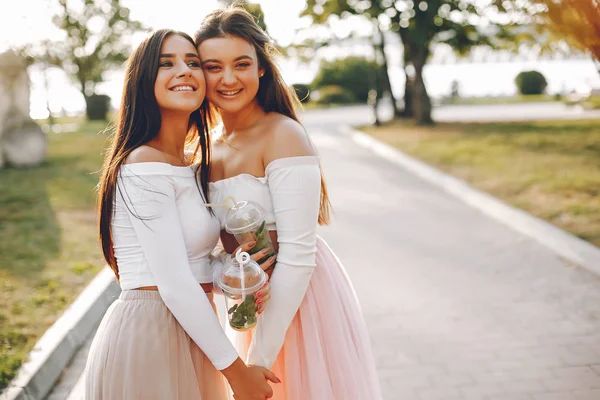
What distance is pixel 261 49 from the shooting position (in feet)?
7.85

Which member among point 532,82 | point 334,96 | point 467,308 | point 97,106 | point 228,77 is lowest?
point 334,96

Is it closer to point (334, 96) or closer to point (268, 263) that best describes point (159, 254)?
point (268, 263)

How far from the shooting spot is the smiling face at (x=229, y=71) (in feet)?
7.39

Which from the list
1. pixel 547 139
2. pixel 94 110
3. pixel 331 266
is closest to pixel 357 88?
pixel 94 110

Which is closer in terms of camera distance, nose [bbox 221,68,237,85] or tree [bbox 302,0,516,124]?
nose [bbox 221,68,237,85]

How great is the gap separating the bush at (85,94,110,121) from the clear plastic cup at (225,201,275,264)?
31215mm

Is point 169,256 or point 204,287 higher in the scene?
point 169,256

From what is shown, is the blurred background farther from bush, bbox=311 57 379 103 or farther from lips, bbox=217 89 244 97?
bush, bbox=311 57 379 103

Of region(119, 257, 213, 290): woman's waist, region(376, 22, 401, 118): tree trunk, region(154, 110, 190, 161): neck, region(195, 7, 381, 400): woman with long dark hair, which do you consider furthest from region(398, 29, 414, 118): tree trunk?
region(119, 257, 213, 290): woman's waist

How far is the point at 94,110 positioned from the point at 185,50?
103 ft

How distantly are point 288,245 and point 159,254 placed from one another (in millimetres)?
458

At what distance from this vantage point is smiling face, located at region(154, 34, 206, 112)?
6.90 ft

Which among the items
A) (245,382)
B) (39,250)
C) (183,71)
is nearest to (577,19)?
(183,71)

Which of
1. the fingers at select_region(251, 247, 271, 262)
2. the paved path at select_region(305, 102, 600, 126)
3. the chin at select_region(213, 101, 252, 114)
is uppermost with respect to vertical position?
the chin at select_region(213, 101, 252, 114)
